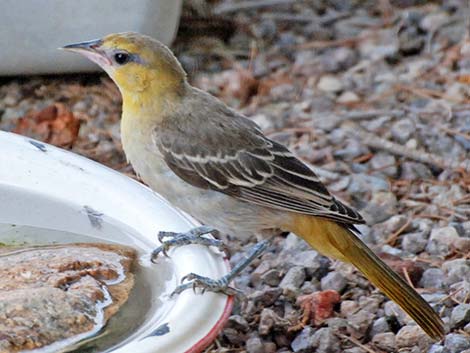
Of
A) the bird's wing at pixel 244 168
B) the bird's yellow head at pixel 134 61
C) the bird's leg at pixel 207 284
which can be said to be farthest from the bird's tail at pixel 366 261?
the bird's yellow head at pixel 134 61

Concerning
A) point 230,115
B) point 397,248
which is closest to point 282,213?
point 230,115

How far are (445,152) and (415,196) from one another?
0.45 m

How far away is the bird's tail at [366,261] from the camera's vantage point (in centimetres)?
411

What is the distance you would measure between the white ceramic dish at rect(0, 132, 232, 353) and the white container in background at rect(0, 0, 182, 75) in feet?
5.92

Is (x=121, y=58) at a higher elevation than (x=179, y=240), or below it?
higher

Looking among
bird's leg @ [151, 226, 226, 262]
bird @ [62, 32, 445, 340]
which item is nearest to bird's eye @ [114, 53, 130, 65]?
bird @ [62, 32, 445, 340]

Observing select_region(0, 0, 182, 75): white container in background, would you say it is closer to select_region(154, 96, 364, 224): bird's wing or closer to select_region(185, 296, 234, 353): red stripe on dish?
select_region(154, 96, 364, 224): bird's wing

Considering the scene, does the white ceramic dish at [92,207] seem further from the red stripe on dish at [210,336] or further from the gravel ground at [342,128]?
the gravel ground at [342,128]

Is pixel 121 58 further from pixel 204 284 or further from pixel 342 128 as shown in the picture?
pixel 342 128

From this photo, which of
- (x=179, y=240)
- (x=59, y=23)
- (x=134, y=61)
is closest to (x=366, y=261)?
(x=179, y=240)

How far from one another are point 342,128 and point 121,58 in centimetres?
189

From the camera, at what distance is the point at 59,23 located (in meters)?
6.16

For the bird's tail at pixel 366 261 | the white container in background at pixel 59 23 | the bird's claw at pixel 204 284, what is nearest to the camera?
the bird's claw at pixel 204 284

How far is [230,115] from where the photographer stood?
179 inches
